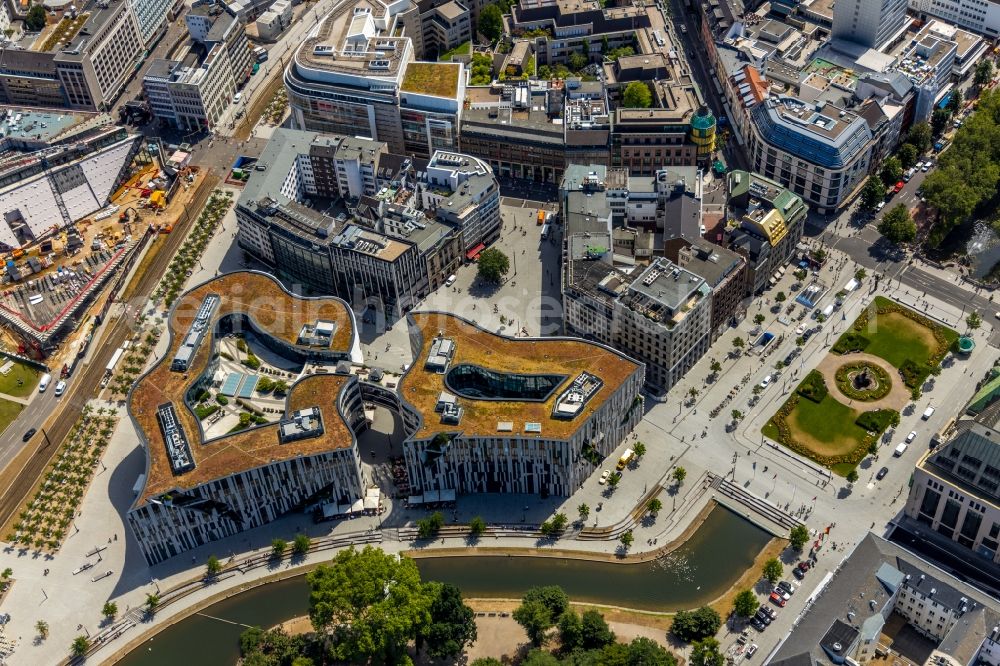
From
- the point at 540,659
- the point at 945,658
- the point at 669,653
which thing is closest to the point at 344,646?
the point at 540,659

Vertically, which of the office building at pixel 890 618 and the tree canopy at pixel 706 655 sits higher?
the office building at pixel 890 618

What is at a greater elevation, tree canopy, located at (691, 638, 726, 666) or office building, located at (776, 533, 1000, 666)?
office building, located at (776, 533, 1000, 666)

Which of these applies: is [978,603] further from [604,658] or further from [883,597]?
[604,658]

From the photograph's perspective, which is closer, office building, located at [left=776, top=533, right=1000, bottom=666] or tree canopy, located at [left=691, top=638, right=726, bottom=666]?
office building, located at [left=776, top=533, right=1000, bottom=666]

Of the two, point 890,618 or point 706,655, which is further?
point 890,618

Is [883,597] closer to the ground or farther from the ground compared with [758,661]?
farther from the ground

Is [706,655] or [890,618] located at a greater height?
[890,618]

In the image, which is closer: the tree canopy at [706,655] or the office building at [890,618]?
the office building at [890,618]

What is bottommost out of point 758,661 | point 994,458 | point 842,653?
point 758,661
